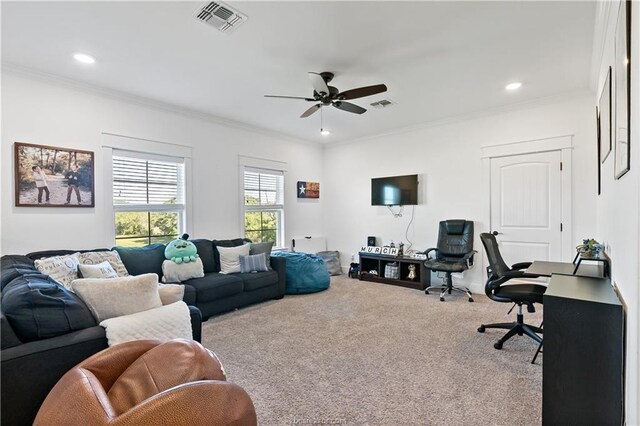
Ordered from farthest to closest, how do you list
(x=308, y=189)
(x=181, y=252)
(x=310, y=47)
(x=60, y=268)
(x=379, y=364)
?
(x=308, y=189) < (x=181, y=252) < (x=60, y=268) < (x=310, y=47) < (x=379, y=364)

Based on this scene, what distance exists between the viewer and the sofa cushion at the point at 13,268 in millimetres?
2092

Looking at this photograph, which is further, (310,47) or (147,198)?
(147,198)

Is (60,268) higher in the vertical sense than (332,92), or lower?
lower

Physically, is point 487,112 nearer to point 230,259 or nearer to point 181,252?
point 230,259

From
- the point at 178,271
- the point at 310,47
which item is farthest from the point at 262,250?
the point at 310,47

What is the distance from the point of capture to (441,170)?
17.3 ft

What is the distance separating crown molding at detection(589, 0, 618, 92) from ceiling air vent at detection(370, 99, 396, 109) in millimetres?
2080

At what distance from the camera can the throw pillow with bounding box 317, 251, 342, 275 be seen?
6270mm

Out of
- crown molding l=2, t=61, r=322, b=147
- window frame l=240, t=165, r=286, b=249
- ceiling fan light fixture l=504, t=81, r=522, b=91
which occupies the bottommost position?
window frame l=240, t=165, r=286, b=249

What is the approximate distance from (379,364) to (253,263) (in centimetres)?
235

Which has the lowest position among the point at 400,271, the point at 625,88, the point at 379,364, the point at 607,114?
the point at 379,364

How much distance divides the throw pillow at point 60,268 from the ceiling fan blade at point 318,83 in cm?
290

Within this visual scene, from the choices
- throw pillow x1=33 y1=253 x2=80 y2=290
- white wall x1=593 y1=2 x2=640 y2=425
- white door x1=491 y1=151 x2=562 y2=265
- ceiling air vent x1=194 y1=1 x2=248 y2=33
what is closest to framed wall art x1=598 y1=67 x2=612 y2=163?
white wall x1=593 y1=2 x2=640 y2=425

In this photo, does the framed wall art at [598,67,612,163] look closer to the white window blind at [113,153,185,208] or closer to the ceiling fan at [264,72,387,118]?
the ceiling fan at [264,72,387,118]
